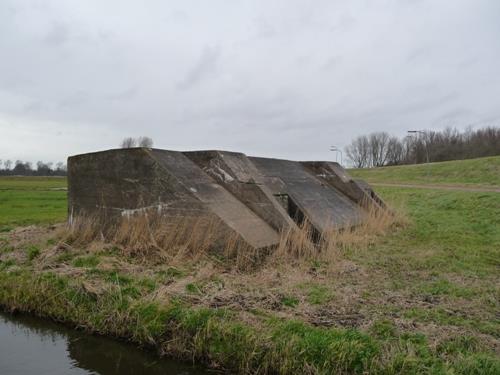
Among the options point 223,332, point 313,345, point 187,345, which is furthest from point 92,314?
point 313,345

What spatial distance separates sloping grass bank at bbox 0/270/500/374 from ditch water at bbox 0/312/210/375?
0.14m

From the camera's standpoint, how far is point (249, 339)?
414 centimetres

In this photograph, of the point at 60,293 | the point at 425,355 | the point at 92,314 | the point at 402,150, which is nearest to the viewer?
the point at 425,355

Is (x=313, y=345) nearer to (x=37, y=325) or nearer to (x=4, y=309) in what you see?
(x=37, y=325)

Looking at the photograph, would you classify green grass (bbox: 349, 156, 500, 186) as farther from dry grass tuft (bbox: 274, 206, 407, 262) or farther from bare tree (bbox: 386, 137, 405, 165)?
bare tree (bbox: 386, 137, 405, 165)

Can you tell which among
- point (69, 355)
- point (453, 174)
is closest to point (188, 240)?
Answer: point (69, 355)

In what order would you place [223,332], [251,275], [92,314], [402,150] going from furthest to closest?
1. [402,150]
2. [251,275]
3. [92,314]
4. [223,332]

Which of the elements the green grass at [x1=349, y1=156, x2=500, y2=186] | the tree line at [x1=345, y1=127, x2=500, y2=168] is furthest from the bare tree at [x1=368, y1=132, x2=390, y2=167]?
the green grass at [x1=349, y1=156, x2=500, y2=186]

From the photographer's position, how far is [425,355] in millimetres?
3693

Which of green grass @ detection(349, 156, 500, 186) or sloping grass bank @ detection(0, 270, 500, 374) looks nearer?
sloping grass bank @ detection(0, 270, 500, 374)

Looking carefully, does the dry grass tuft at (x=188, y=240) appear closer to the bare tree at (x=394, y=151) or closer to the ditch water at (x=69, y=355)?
the ditch water at (x=69, y=355)

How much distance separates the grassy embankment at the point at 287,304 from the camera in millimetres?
3865

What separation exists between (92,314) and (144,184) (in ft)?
10.6

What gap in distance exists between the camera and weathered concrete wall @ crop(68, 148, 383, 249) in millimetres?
7613
